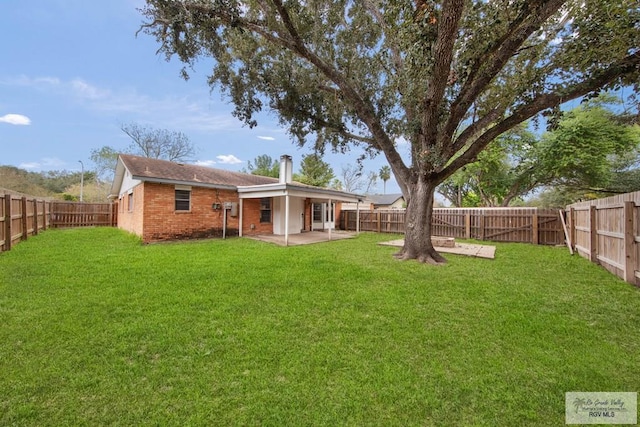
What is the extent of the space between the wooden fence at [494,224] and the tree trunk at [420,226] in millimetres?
6619

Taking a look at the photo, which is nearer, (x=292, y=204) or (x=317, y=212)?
(x=292, y=204)

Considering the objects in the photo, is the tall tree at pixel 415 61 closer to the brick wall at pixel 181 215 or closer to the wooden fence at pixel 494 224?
the brick wall at pixel 181 215

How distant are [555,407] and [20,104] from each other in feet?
119

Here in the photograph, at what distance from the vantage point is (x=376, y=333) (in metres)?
3.46

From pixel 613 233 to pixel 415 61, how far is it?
5874 millimetres

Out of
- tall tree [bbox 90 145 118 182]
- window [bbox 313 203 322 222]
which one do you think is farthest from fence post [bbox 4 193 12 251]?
tall tree [bbox 90 145 118 182]

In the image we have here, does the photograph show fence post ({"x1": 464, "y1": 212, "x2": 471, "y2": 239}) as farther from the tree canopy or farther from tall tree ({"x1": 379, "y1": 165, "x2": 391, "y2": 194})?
tall tree ({"x1": 379, "y1": 165, "x2": 391, "y2": 194})

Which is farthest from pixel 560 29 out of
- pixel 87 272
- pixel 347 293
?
pixel 87 272

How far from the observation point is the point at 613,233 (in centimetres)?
616

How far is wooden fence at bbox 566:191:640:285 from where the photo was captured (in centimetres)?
534

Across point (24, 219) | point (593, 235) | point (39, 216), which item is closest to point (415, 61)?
point (593, 235)

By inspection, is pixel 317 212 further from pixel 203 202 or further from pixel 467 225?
pixel 467 225

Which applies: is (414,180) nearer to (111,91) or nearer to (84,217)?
(84,217)

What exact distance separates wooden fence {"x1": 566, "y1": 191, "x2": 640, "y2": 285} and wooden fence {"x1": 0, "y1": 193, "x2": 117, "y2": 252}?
14874mm
